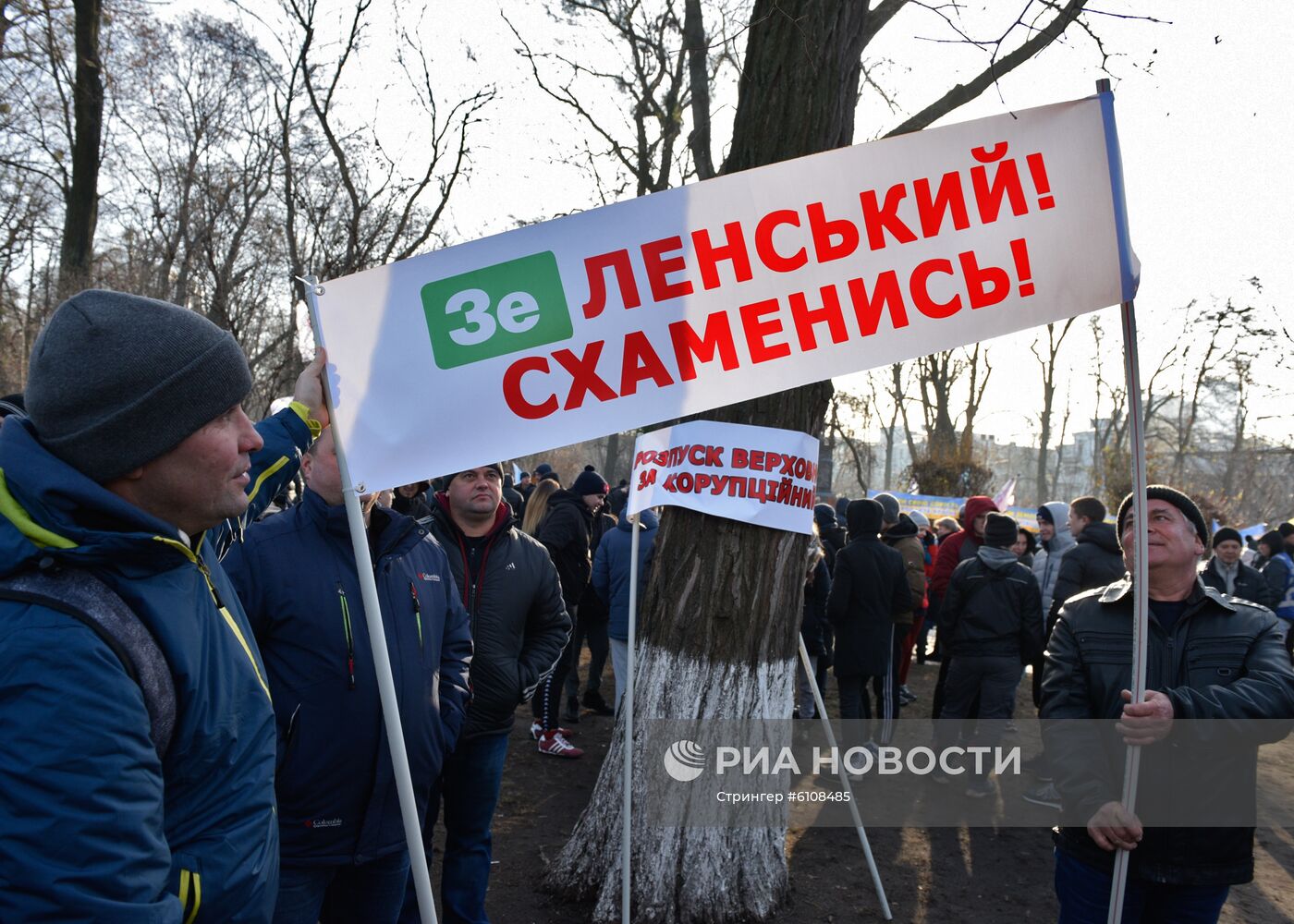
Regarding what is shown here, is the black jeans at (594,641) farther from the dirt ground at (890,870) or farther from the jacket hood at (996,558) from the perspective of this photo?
the jacket hood at (996,558)

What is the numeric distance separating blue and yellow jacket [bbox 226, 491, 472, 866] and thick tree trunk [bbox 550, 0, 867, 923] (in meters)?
1.62

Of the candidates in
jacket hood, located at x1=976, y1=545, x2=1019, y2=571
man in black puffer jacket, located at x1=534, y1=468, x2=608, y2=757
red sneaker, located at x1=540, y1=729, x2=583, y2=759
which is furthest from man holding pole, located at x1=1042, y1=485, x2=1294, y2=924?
man in black puffer jacket, located at x1=534, y1=468, x2=608, y2=757

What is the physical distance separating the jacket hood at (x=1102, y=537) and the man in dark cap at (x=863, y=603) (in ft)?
4.49

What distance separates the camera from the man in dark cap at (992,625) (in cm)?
636

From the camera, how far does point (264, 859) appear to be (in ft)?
5.32

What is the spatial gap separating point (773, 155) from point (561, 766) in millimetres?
4302

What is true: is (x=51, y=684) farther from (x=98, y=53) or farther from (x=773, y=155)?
(x=98, y=53)

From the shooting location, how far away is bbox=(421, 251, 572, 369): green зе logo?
2.61 m

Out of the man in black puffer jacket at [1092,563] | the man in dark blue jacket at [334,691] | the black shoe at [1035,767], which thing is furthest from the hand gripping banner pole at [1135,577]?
the man in black puffer jacket at [1092,563]

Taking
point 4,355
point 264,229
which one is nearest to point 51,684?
point 4,355

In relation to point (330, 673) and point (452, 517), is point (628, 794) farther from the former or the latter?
point (330, 673)

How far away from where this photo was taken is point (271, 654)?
2740 mm

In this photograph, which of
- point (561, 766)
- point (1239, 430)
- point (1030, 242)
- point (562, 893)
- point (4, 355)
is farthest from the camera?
point (1239, 430)

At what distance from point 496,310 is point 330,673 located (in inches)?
44.2
